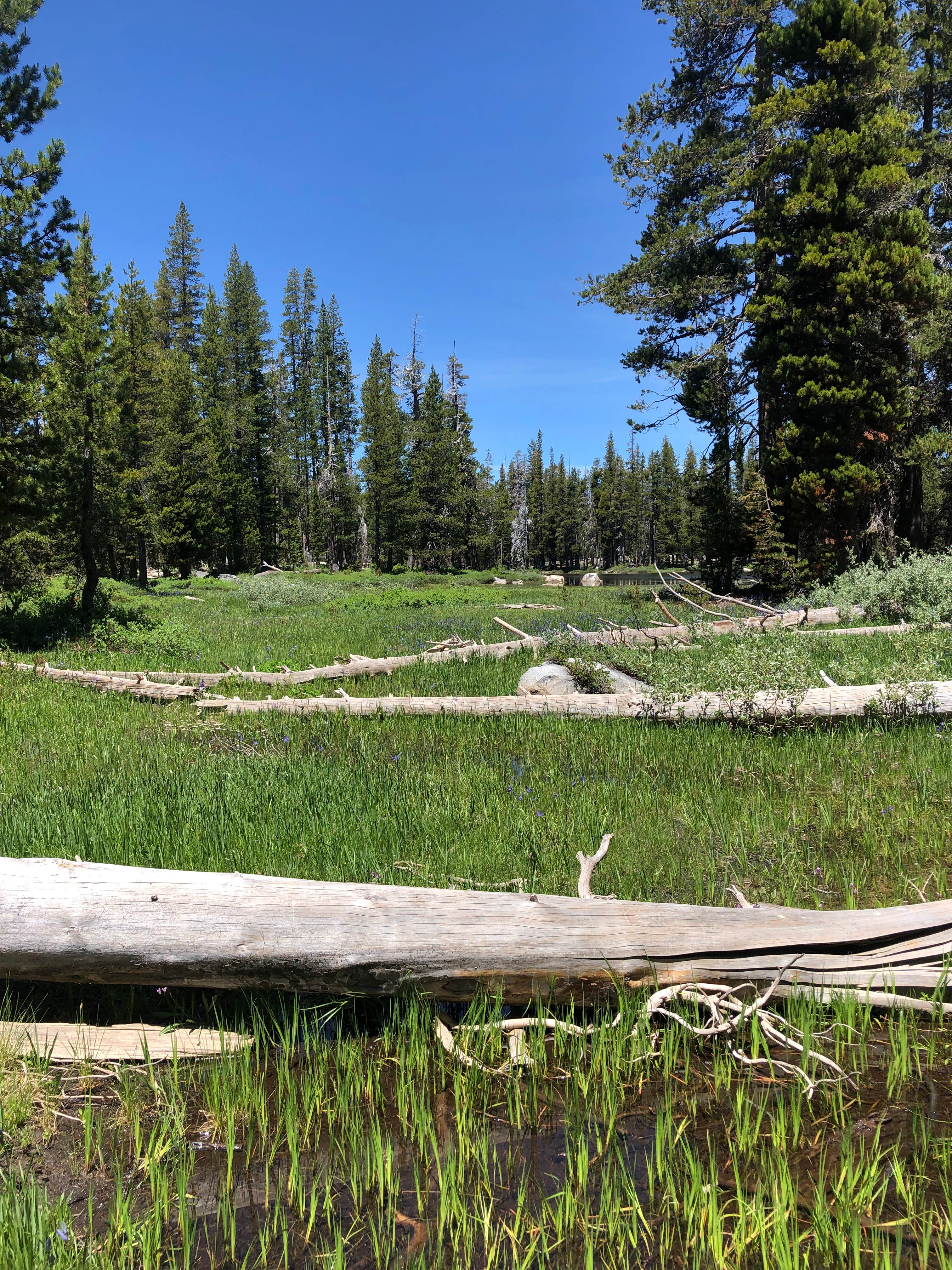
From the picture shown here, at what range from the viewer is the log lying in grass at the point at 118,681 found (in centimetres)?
997

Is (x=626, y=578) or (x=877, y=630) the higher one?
(x=626, y=578)

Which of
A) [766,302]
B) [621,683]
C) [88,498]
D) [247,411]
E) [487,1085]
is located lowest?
[487,1085]

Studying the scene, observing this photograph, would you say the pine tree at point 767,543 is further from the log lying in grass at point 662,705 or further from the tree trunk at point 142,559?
the tree trunk at point 142,559

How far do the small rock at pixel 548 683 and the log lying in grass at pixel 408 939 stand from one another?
19.4ft

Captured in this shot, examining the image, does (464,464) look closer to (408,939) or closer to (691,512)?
(691,512)

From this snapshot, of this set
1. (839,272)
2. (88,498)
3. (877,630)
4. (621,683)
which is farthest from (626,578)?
(621,683)

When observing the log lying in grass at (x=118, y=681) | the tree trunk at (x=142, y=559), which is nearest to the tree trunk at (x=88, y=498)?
the log lying in grass at (x=118, y=681)

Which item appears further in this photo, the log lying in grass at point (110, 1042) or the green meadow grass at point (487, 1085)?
the log lying in grass at point (110, 1042)

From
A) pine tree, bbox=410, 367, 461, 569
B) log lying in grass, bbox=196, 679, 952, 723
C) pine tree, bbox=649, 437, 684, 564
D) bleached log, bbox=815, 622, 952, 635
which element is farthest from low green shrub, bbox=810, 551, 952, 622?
pine tree, bbox=649, 437, 684, 564

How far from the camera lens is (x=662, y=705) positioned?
7.95 metres

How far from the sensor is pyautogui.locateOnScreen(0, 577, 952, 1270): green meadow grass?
2.13 meters

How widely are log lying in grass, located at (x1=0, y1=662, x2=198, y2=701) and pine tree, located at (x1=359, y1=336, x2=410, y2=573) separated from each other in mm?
42642

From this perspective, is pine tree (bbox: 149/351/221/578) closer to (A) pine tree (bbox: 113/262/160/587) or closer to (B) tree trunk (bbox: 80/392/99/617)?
(A) pine tree (bbox: 113/262/160/587)

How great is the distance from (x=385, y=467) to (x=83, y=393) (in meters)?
39.0
